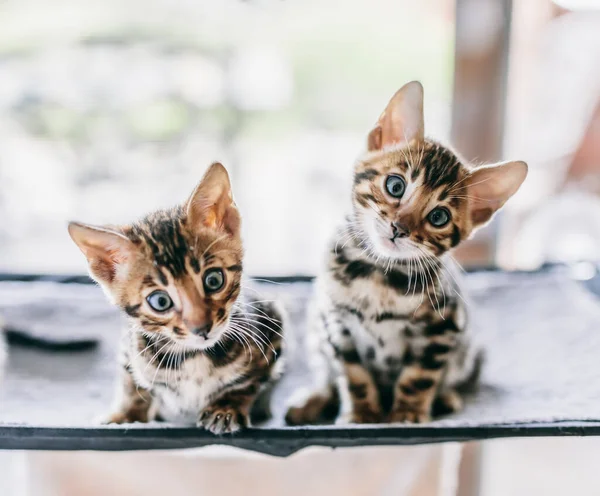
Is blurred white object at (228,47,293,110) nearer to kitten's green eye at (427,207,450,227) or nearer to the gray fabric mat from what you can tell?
the gray fabric mat

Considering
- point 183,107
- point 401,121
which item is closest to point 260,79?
point 183,107

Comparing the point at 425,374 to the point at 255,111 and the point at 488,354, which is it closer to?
the point at 488,354

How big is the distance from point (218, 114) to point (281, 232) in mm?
454

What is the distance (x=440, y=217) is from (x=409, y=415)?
363 mm

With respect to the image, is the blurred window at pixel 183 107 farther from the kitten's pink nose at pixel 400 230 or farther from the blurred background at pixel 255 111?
the kitten's pink nose at pixel 400 230

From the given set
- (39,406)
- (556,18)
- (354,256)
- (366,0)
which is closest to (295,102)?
(366,0)

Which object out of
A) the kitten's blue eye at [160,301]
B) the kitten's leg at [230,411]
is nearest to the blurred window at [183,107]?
the kitten's leg at [230,411]

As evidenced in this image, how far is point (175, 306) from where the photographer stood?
0.94 m

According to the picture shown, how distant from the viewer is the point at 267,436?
3.25 feet

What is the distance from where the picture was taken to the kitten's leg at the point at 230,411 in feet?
3.30

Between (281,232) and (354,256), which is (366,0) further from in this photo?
(354,256)

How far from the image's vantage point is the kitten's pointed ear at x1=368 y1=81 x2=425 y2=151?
103 cm

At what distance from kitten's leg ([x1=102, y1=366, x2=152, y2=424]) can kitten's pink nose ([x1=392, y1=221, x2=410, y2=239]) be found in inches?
20.1

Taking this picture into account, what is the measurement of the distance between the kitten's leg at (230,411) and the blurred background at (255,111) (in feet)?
2.91
